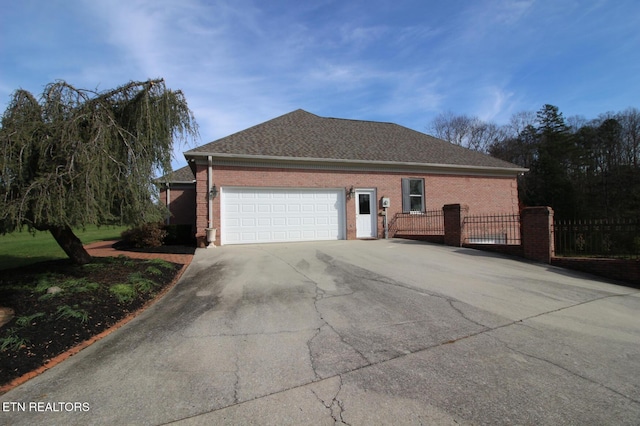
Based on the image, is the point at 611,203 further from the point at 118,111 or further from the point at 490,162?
the point at 118,111

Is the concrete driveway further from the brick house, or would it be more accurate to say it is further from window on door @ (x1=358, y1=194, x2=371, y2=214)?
window on door @ (x1=358, y1=194, x2=371, y2=214)

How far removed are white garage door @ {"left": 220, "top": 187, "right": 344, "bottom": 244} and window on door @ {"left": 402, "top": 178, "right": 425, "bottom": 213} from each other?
128 inches

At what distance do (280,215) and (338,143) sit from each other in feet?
16.4

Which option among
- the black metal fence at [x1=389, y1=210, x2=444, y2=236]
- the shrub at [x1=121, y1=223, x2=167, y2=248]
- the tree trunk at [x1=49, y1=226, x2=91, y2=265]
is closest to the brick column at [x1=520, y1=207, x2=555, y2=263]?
the black metal fence at [x1=389, y1=210, x2=444, y2=236]

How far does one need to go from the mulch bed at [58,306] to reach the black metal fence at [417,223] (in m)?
10.2

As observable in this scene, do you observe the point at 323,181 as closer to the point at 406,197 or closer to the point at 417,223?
the point at 406,197

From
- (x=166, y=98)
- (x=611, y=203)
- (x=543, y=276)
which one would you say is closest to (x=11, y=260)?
(x=166, y=98)

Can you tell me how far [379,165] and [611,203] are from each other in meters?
26.4

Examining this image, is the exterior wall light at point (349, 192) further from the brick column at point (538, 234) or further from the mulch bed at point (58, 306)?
the mulch bed at point (58, 306)

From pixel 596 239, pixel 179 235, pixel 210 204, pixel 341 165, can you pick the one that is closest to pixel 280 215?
pixel 210 204

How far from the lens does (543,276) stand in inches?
316

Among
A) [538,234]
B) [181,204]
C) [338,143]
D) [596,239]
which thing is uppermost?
[338,143]

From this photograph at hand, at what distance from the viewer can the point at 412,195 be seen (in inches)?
641

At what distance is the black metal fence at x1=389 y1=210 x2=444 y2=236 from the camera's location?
1541 cm
